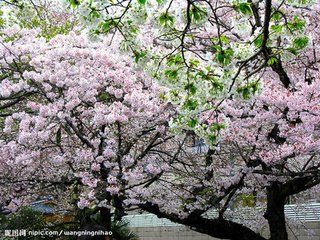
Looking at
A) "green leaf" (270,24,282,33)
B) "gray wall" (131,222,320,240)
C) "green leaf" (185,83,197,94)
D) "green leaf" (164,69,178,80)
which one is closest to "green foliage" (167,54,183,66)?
"green leaf" (164,69,178,80)

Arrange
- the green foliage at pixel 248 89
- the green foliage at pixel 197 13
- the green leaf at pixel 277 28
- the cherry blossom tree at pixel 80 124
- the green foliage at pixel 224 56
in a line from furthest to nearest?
the cherry blossom tree at pixel 80 124 → the green foliage at pixel 248 89 → the green leaf at pixel 277 28 → the green foliage at pixel 224 56 → the green foliage at pixel 197 13

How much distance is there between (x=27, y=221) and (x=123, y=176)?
319 centimetres

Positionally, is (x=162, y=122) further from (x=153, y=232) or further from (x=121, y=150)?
(x=153, y=232)

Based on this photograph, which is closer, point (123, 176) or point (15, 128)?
point (123, 176)

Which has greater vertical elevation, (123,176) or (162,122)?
(162,122)

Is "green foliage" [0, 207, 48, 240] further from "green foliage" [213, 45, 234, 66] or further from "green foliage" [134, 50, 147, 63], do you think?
"green foliage" [213, 45, 234, 66]

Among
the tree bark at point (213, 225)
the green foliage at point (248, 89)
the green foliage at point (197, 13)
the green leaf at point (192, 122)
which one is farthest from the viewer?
the tree bark at point (213, 225)

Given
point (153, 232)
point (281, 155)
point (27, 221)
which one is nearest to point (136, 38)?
point (281, 155)

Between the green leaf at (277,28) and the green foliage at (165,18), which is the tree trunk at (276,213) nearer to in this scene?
the green leaf at (277,28)

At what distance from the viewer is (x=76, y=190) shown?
8.01m

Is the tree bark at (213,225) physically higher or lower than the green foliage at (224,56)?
lower

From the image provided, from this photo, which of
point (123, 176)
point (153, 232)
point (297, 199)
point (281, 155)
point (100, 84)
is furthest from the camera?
point (153, 232)

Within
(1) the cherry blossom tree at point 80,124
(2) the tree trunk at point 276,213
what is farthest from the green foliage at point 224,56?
(2) the tree trunk at point 276,213

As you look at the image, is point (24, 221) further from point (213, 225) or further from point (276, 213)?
point (276, 213)
